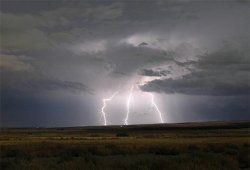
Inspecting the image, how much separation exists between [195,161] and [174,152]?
12114 mm

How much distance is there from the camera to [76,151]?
36.9 metres

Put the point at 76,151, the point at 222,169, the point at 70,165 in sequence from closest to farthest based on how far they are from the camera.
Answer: the point at 222,169 < the point at 70,165 < the point at 76,151

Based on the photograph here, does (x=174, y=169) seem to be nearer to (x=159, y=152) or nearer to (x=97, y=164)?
(x=97, y=164)

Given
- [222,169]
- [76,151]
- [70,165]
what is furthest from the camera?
[76,151]

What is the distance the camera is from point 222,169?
23.8 meters

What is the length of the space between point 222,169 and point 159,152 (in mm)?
15267

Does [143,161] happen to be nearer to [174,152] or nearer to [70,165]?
[70,165]

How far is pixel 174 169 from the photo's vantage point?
24.0m

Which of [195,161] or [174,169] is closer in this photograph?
[174,169]

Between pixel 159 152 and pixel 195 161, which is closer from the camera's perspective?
pixel 195 161

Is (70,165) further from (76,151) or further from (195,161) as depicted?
(76,151)

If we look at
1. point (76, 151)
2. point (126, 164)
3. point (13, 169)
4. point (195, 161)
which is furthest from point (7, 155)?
point (195, 161)

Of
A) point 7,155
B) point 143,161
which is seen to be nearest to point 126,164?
point 143,161

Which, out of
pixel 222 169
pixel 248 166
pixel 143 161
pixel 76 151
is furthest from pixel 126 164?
pixel 76 151
